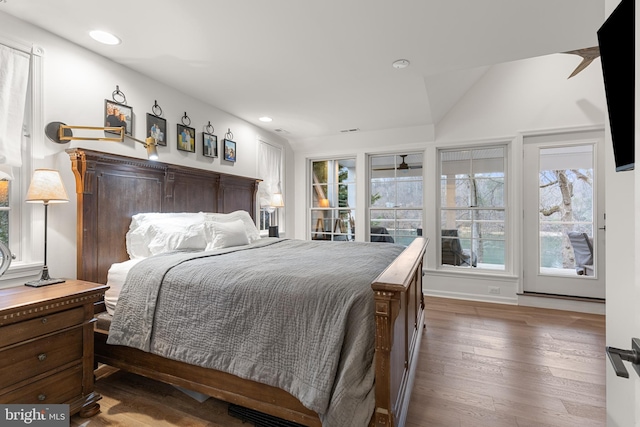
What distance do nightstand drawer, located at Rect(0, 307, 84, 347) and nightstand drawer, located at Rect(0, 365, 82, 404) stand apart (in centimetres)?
25

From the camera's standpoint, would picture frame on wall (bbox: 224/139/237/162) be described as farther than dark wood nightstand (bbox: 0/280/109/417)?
Yes

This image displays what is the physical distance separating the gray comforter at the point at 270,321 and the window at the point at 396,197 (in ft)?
9.21

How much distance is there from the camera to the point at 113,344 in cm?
193

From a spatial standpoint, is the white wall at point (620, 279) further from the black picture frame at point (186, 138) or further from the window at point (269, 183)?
the window at point (269, 183)

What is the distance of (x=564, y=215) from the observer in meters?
3.80

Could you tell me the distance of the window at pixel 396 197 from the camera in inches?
181

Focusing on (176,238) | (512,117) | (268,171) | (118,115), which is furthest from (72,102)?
(512,117)

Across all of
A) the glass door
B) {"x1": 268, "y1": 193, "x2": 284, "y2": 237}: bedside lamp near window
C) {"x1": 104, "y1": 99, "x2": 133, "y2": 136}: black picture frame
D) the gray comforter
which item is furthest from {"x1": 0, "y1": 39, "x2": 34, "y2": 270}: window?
the glass door

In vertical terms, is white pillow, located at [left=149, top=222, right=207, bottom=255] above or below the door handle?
above

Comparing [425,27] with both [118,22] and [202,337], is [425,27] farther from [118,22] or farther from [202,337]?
[202,337]

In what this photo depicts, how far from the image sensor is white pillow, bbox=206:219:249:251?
107 inches

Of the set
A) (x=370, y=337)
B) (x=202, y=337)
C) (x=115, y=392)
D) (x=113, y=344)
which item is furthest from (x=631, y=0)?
(x=115, y=392)

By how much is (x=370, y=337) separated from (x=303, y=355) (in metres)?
0.33

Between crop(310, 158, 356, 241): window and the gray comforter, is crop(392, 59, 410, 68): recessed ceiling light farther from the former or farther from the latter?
crop(310, 158, 356, 241): window
